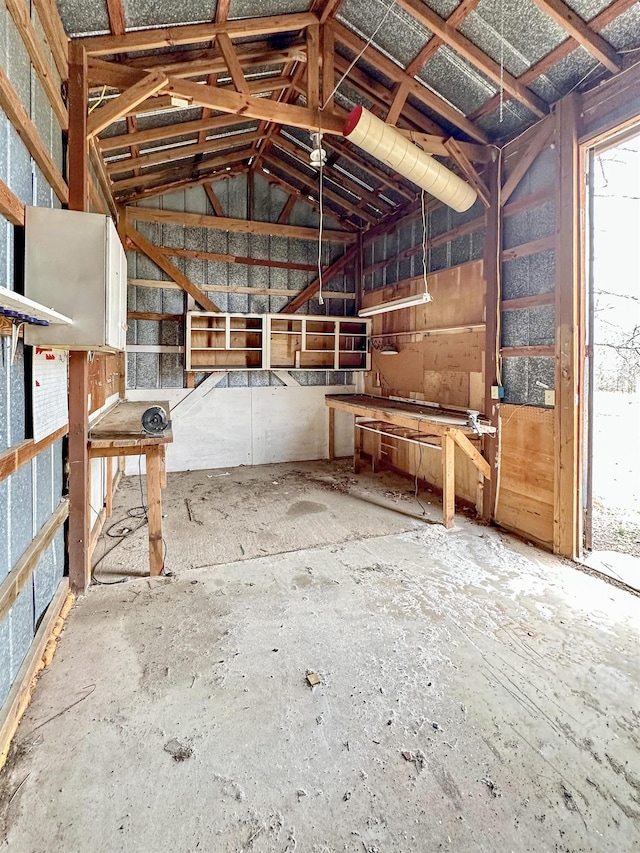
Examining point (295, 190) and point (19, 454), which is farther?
point (295, 190)

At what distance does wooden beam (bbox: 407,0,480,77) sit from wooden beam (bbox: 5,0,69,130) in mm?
2471

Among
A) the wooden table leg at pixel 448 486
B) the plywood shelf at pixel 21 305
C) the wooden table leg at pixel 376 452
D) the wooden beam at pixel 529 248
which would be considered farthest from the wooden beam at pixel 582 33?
the wooden table leg at pixel 376 452

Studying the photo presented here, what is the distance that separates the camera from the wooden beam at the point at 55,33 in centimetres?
212

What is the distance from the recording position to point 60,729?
5.62 ft

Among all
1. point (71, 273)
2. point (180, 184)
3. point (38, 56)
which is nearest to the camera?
point (38, 56)

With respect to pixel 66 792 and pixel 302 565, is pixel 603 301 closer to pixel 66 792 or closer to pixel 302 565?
pixel 302 565

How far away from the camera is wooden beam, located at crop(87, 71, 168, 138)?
2719 millimetres

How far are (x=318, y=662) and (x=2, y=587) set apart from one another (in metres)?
1.42

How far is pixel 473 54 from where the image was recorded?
2.92m

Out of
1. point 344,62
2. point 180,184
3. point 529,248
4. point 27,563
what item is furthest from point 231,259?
point 27,563

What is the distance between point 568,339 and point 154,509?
325 centimetres

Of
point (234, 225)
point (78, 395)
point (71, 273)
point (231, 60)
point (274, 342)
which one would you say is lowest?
point (78, 395)

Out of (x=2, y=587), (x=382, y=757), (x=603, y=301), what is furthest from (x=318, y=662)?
(x=603, y=301)

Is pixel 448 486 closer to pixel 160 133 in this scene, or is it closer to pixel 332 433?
pixel 332 433
